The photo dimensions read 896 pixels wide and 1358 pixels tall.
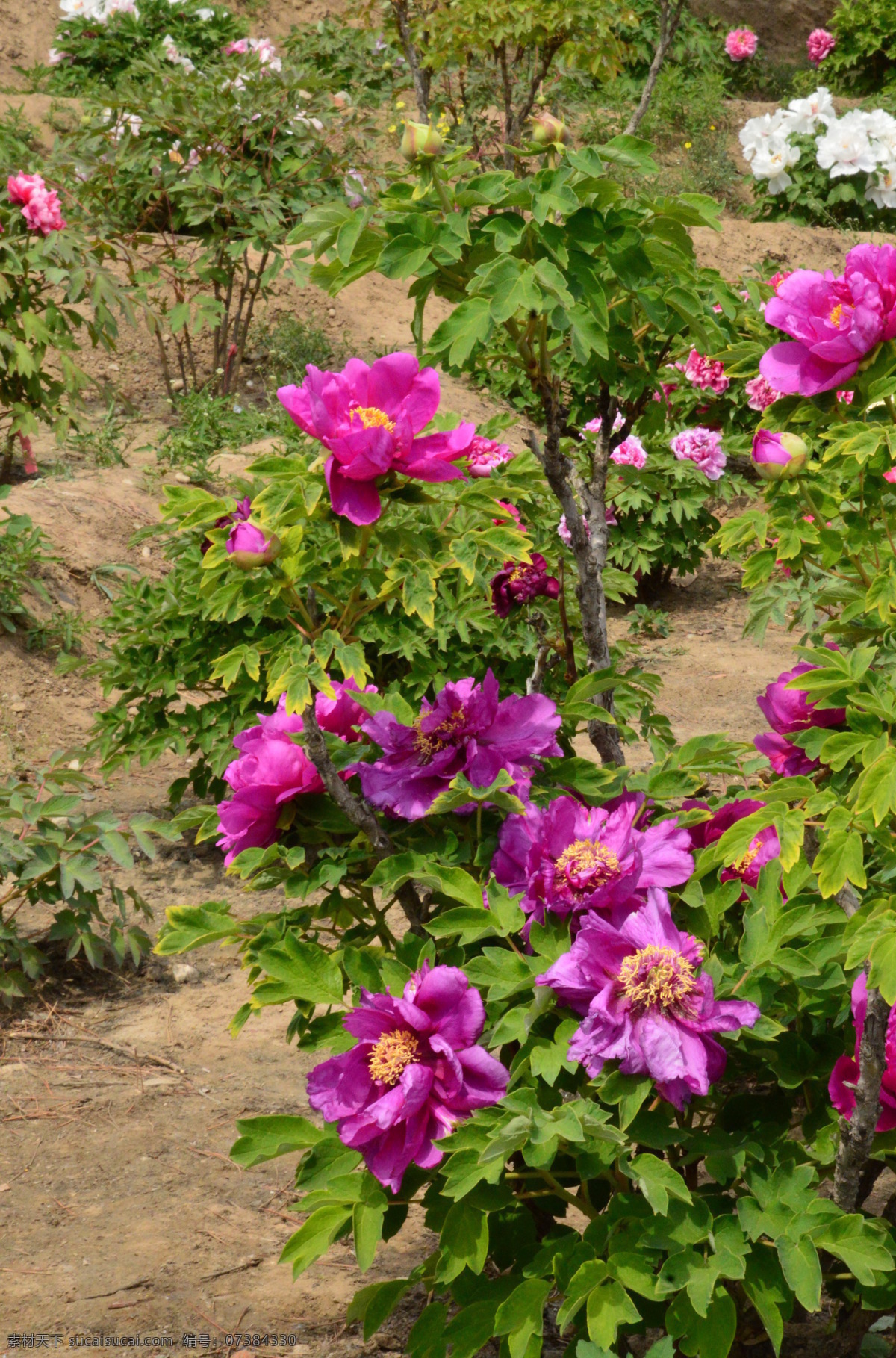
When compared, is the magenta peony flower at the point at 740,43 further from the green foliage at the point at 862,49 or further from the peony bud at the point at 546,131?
the peony bud at the point at 546,131

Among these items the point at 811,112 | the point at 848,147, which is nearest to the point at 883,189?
the point at 848,147

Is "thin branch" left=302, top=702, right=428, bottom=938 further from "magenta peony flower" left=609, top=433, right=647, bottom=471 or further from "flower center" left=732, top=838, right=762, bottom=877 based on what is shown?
"magenta peony flower" left=609, top=433, right=647, bottom=471

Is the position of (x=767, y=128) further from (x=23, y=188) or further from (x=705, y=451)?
(x=23, y=188)

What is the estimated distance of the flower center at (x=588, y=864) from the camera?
1.44 metres

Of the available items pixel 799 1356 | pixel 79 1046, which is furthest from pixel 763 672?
pixel 799 1356

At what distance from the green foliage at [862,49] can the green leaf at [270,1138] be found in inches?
463

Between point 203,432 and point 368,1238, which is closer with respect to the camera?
point 368,1238

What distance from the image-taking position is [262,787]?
1.53 metres

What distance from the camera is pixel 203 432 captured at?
607 centimetres

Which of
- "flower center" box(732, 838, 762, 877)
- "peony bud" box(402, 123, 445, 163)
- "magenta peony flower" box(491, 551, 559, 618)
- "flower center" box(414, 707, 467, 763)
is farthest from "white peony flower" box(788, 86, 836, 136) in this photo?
"flower center" box(414, 707, 467, 763)

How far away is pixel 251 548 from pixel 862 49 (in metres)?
12.3

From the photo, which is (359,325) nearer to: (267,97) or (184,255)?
(184,255)

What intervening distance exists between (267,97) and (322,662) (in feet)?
17.7

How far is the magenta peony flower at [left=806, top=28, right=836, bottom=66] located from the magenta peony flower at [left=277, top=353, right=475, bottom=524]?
12354mm
